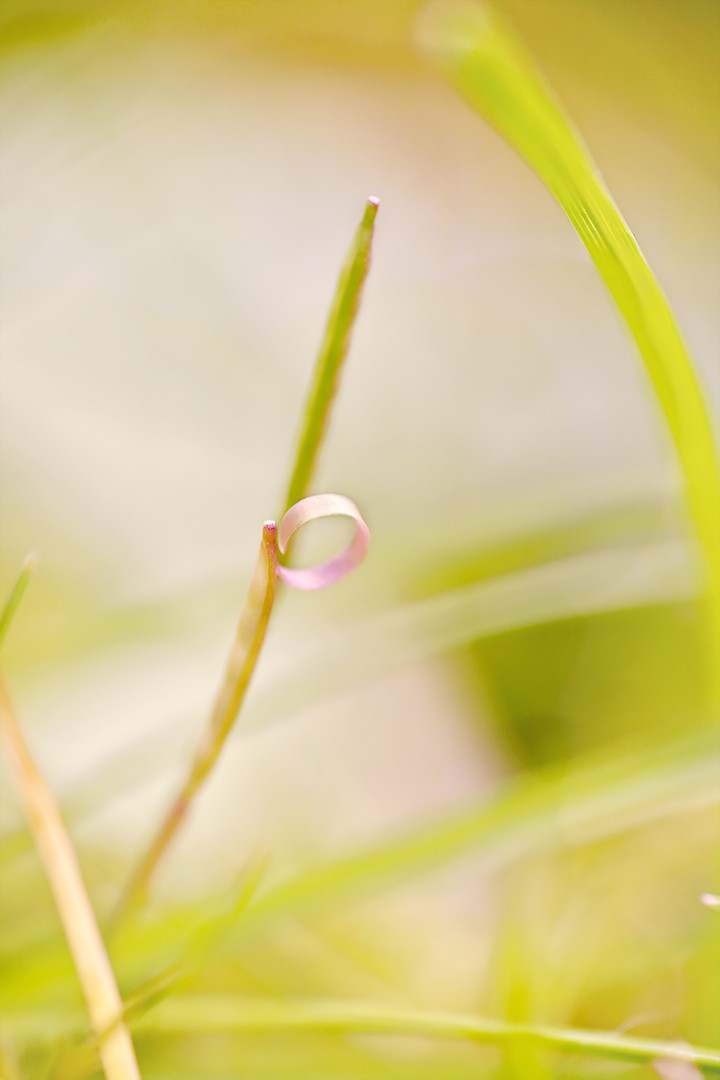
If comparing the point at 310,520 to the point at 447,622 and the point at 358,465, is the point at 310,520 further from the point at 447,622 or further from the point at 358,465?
the point at 358,465

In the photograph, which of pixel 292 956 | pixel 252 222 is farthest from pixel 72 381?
pixel 292 956

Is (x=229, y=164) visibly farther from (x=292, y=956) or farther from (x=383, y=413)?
(x=292, y=956)

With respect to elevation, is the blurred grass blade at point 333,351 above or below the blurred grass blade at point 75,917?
above

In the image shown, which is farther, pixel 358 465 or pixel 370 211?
pixel 358 465

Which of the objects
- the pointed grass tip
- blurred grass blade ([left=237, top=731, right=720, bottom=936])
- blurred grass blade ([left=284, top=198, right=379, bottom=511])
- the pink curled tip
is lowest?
blurred grass blade ([left=237, top=731, right=720, bottom=936])

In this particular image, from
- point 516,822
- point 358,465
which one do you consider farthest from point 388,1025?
point 358,465

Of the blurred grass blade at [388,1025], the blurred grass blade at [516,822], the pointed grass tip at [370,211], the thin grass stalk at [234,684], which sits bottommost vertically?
the blurred grass blade at [388,1025]
